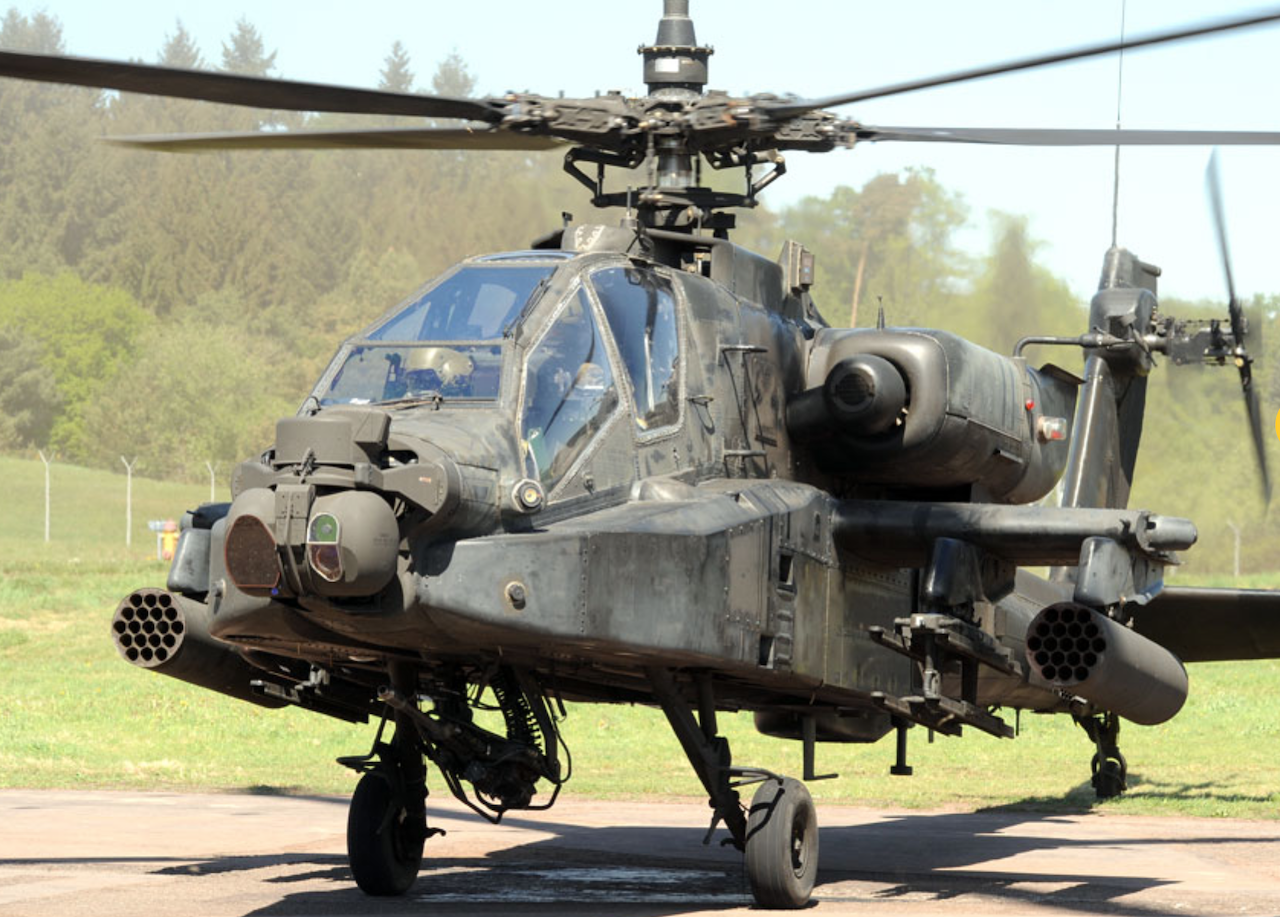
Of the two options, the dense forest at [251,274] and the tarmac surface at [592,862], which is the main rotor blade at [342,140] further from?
the dense forest at [251,274]

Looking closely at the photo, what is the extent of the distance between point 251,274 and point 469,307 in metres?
66.2

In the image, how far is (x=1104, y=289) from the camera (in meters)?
14.5

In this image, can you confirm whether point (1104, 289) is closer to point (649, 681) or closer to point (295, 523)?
point (649, 681)

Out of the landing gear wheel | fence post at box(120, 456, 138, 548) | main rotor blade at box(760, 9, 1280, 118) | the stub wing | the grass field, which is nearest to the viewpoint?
main rotor blade at box(760, 9, 1280, 118)

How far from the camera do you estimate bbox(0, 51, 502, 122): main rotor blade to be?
877 centimetres

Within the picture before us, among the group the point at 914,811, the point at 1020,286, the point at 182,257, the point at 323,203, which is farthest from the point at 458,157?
the point at 914,811

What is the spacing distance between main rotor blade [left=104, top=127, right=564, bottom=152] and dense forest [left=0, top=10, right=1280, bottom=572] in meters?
26.0

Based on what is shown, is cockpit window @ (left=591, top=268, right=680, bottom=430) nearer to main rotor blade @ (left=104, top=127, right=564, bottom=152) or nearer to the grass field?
main rotor blade @ (left=104, top=127, right=564, bottom=152)

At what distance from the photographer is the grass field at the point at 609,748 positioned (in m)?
18.0

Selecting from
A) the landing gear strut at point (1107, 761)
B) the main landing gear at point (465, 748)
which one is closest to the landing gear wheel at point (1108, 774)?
the landing gear strut at point (1107, 761)

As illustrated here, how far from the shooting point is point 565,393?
30.7 ft

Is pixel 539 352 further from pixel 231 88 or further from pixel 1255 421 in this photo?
pixel 1255 421

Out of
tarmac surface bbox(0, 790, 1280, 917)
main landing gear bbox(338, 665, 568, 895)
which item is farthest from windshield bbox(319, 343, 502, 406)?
tarmac surface bbox(0, 790, 1280, 917)

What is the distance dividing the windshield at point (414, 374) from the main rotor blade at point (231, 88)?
4.10ft
